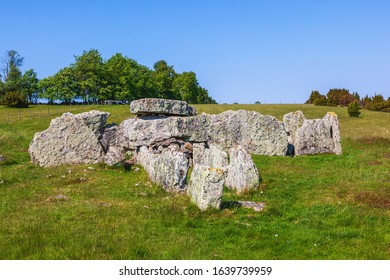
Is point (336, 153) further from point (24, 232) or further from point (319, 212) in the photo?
point (24, 232)

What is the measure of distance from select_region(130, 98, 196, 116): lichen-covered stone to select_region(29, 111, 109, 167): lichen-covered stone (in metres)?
2.96

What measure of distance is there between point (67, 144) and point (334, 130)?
18321mm

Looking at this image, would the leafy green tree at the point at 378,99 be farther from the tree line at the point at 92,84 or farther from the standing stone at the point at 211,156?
the standing stone at the point at 211,156

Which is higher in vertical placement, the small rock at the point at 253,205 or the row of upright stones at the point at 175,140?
the row of upright stones at the point at 175,140

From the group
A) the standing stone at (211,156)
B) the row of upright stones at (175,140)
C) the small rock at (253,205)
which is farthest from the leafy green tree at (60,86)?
the small rock at (253,205)

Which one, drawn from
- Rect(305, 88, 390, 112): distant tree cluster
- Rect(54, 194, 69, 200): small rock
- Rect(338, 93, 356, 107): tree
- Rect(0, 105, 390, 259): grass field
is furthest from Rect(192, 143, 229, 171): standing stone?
Rect(338, 93, 356, 107): tree

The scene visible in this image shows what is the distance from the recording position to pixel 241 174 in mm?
16141

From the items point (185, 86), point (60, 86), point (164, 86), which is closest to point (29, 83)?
point (60, 86)

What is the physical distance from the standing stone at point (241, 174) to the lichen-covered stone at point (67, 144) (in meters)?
9.60

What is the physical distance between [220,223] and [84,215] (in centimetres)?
435

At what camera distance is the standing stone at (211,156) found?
1830 cm

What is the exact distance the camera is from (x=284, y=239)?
1023cm

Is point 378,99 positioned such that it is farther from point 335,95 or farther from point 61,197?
point 61,197

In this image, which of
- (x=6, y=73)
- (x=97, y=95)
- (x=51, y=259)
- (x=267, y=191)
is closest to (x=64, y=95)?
(x=97, y=95)
